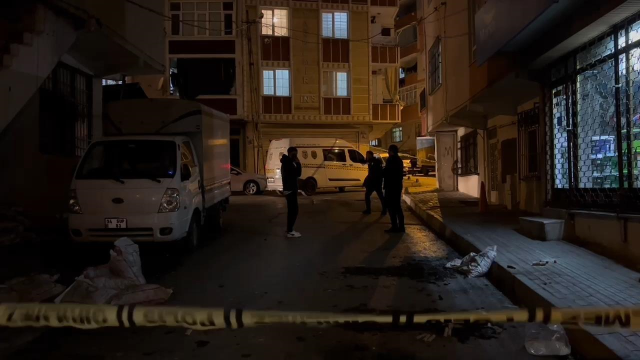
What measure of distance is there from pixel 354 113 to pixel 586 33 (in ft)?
79.0

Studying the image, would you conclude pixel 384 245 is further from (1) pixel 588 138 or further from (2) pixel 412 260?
(1) pixel 588 138

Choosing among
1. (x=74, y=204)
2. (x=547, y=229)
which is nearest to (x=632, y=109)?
(x=547, y=229)

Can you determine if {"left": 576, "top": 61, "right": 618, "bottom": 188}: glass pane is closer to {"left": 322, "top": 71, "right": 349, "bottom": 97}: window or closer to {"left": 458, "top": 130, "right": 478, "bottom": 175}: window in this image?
{"left": 458, "top": 130, "right": 478, "bottom": 175}: window

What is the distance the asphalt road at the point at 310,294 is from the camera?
4.41 metres

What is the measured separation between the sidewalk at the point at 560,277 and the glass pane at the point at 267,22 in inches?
897

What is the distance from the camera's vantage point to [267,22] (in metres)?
30.5

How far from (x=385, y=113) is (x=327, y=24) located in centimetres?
648

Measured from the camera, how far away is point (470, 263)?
728cm

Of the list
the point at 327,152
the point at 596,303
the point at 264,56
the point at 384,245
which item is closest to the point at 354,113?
the point at 264,56

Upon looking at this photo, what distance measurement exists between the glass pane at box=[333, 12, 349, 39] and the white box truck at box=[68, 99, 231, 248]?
22390mm

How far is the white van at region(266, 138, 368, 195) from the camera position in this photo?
75.7 ft

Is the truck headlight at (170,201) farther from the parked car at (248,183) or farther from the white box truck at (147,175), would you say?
the parked car at (248,183)

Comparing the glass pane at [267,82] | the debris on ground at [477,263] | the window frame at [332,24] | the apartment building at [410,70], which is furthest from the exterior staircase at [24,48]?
the apartment building at [410,70]

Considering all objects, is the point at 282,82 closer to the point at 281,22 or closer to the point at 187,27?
the point at 281,22
